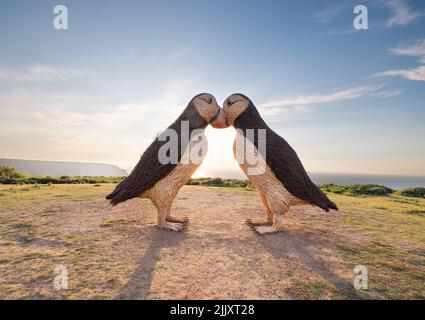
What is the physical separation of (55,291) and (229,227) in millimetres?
3685

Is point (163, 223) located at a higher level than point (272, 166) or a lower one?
lower

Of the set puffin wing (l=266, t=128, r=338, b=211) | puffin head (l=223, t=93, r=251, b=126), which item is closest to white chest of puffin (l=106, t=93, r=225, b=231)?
puffin head (l=223, t=93, r=251, b=126)

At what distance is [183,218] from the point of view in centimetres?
642

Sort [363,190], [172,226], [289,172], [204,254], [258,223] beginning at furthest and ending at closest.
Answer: [363,190] → [258,223] → [172,226] → [289,172] → [204,254]

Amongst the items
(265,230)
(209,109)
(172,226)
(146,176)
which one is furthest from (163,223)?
(209,109)

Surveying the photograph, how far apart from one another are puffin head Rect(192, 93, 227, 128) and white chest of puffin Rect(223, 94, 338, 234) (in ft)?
0.62

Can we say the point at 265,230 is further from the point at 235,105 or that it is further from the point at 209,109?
the point at 209,109

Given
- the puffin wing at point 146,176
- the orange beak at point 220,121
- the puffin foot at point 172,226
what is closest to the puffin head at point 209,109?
the orange beak at point 220,121

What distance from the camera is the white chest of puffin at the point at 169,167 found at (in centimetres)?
522

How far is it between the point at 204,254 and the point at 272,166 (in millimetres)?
2263

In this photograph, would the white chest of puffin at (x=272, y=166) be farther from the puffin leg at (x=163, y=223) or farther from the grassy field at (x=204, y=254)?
the puffin leg at (x=163, y=223)

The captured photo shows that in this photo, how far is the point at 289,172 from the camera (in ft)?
16.9

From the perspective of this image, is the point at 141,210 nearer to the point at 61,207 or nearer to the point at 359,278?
the point at 61,207

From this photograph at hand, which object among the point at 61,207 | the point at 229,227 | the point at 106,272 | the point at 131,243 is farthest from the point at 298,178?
the point at 61,207
